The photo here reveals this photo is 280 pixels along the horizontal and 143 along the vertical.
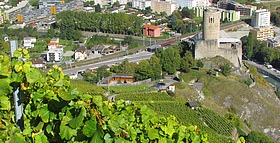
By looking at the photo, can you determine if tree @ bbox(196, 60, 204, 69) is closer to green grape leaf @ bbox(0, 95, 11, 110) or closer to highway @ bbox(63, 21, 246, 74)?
highway @ bbox(63, 21, 246, 74)

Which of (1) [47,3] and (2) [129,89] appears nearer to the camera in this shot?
(2) [129,89]

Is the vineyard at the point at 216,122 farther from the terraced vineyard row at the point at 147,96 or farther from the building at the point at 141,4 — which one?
the building at the point at 141,4

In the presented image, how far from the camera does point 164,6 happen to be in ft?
81.3

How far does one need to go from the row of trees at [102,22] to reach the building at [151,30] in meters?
0.26

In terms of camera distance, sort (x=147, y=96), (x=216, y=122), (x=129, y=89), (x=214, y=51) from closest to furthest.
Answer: (x=216, y=122) < (x=147, y=96) < (x=129, y=89) < (x=214, y=51)

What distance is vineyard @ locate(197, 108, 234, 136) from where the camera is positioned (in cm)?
811

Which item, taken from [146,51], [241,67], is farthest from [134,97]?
[146,51]

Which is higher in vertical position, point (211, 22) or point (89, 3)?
point (89, 3)

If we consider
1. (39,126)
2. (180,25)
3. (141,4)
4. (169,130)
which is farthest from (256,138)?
(141,4)

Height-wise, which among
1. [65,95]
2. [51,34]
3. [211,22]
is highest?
[65,95]

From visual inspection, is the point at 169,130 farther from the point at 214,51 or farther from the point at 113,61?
the point at 113,61

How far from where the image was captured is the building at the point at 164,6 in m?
24.6

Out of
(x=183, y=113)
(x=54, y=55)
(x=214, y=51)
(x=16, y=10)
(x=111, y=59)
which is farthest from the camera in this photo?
(x=16, y=10)

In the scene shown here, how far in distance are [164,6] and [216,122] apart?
17.1 meters
